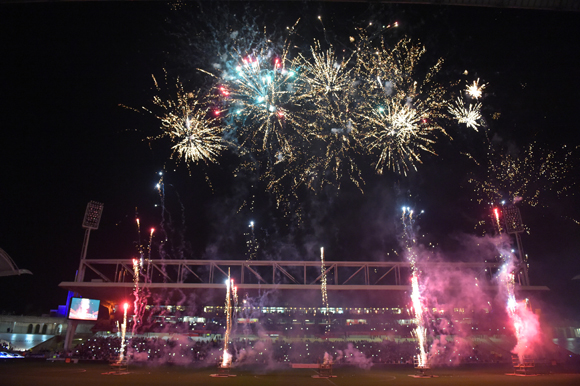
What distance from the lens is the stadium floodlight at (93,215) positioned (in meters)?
26.5

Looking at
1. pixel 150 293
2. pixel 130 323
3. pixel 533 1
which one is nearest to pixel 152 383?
pixel 150 293

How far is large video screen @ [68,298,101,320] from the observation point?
82.5ft

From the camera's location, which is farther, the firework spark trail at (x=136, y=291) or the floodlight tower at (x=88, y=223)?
the floodlight tower at (x=88, y=223)

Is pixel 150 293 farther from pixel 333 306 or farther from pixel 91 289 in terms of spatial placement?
pixel 333 306

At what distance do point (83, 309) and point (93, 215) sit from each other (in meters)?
7.10

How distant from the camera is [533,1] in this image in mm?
3959

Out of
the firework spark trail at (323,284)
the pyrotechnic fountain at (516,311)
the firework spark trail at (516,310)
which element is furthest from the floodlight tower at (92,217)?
the firework spark trail at (516,310)

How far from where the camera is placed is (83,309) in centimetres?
2572

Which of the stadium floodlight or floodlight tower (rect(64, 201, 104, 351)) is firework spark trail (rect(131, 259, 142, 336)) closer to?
floodlight tower (rect(64, 201, 104, 351))

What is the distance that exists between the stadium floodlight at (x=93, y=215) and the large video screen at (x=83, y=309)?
5576 millimetres

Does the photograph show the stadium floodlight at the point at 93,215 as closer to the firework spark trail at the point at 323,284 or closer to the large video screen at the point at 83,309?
the large video screen at the point at 83,309

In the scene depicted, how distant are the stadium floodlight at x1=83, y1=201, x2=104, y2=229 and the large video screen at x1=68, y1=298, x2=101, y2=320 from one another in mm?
5576

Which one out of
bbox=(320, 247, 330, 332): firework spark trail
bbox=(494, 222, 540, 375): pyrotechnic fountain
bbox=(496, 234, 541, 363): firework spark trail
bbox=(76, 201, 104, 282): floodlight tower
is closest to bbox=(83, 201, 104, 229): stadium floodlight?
bbox=(76, 201, 104, 282): floodlight tower

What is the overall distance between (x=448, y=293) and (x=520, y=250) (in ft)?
19.8
